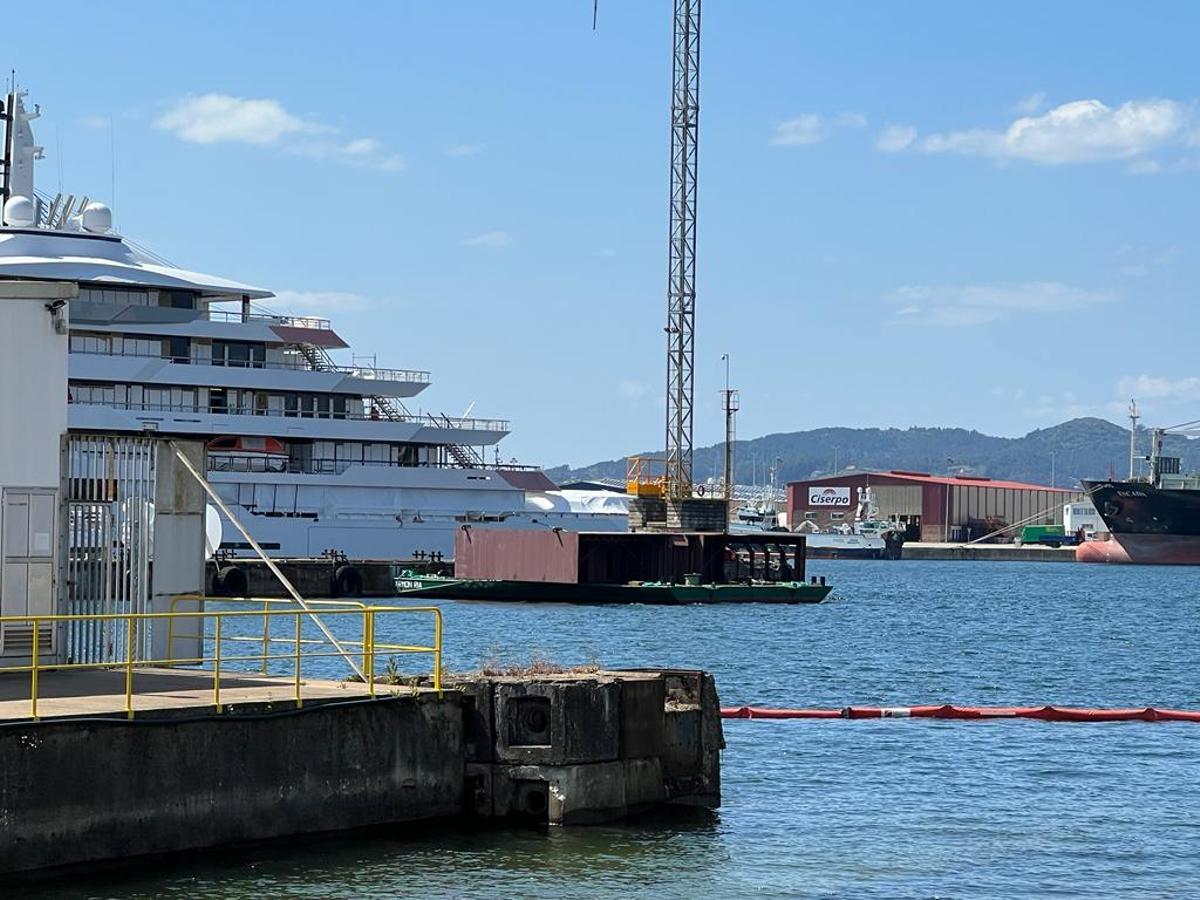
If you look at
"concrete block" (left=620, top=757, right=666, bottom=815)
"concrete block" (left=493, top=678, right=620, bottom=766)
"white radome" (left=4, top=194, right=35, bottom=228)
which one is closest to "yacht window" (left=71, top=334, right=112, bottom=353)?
"white radome" (left=4, top=194, right=35, bottom=228)

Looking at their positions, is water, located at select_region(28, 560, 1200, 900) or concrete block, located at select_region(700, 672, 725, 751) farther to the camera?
concrete block, located at select_region(700, 672, 725, 751)

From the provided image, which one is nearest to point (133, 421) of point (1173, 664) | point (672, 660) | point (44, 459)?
point (672, 660)

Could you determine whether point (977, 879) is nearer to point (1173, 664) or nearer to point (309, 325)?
point (1173, 664)

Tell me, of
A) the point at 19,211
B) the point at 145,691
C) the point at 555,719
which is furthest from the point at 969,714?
the point at 19,211

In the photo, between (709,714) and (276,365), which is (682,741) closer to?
(709,714)

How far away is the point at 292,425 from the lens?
3548 inches

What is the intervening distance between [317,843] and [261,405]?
71.7m

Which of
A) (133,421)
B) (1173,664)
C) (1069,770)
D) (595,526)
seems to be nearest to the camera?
(1069,770)

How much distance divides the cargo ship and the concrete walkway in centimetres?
14123

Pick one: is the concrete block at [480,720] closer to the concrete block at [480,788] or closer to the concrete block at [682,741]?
the concrete block at [480,788]

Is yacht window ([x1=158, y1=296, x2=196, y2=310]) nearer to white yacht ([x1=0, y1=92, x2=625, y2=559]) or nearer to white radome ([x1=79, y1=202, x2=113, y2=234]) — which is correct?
white yacht ([x1=0, y1=92, x2=625, y2=559])

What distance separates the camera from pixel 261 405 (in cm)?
9050

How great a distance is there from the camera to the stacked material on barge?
79375 mm

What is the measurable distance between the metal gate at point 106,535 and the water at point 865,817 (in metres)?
4.83
